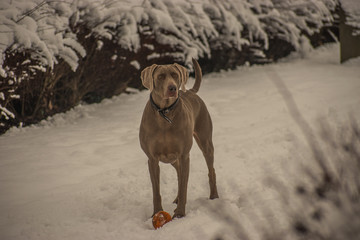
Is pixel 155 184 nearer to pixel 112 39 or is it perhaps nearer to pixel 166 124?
pixel 166 124

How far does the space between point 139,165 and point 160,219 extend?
1.73 m

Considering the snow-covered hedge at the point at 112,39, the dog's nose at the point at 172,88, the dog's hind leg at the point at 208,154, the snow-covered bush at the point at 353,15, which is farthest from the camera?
the snow-covered bush at the point at 353,15

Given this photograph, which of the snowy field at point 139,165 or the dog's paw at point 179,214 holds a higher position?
the dog's paw at point 179,214

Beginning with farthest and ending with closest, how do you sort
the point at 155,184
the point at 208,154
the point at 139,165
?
the point at 139,165 → the point at 208,154 → the point at 155,184

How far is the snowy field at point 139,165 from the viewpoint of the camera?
3064mm

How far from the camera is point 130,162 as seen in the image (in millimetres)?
4934

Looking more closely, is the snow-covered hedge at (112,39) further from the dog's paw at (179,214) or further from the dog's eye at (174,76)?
the dog's paw at (179,214)

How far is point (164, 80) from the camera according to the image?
308 cm

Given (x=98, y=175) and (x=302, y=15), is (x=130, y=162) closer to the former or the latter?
(x=98, y=175)

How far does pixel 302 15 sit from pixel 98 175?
311 inches

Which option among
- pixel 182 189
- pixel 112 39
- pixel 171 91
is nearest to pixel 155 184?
pixel 182 189

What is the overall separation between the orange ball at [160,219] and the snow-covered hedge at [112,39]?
3274 millimetres

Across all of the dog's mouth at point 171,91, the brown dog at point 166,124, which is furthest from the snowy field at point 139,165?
the dog's mouth at point 171,91

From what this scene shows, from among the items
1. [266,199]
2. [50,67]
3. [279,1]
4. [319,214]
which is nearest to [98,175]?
[266,199]
